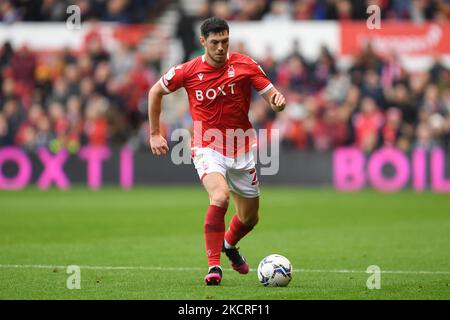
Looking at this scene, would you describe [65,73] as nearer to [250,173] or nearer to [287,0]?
[287,0]

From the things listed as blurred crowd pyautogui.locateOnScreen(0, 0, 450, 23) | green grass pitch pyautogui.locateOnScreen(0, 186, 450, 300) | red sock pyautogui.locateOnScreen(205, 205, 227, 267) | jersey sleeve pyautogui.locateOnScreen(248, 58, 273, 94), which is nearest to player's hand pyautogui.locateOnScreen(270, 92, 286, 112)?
jersey sleeve pyautogui.locateOnScreen(248, 58, 273, 94)

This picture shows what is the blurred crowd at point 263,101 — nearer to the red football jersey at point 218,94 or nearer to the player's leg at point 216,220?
the red football jersey at point 218,94

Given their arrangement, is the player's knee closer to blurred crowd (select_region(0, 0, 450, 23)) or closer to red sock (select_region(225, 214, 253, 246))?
red sock (select_region(225, 214, 253, 246))

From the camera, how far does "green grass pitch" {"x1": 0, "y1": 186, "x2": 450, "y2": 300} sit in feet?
29.1

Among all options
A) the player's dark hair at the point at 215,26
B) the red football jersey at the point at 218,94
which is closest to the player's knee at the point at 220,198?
the red football jersey at the point at 218,94

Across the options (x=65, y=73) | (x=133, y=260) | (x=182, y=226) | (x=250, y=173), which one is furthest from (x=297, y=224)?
(x=65, y=73)

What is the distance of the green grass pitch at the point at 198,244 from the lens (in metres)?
8.88

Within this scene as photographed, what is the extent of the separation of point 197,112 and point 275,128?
46.3 ft

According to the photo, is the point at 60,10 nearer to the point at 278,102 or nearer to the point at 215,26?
the point at 215,26

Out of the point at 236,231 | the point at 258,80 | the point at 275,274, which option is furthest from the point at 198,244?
the point at 275,274

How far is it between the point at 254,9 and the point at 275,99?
17710 millimetres

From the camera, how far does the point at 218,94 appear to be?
9781 mm

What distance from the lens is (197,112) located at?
988cm

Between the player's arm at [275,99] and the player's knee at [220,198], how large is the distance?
927mm
